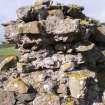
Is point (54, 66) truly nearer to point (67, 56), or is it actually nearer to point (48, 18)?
point (67, 56)

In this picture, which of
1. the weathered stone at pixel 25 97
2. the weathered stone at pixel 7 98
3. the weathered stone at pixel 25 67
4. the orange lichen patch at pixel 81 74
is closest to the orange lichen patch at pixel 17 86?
the weathered stone at pixel 25 97

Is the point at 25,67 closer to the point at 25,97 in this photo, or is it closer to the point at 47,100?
the point at 25,97

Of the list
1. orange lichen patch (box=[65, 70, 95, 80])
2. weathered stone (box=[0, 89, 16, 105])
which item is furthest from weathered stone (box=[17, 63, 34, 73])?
orange lichen patch (box=[65, 70, 95, 80])

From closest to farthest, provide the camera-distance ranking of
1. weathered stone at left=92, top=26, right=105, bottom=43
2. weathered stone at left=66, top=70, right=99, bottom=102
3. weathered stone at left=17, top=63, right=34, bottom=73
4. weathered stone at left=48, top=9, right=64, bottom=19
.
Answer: weathered stone at left=66, top=70, right=99, bottom=102 → weathered stone at left=48, top=9, right=64, bottom=19 → weathered stone at left=17, top=63, right=34, bottom=73 → weathered stone at left=92, top=26, right=105, bottom=43

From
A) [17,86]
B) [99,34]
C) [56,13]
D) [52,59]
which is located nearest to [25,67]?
[17,86]

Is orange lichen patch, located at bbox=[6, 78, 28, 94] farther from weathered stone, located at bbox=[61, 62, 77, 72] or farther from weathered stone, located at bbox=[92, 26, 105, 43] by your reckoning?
weathered stone, located at bbox=[92, 26, 105, 43]

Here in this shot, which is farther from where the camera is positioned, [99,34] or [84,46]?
[99,34]

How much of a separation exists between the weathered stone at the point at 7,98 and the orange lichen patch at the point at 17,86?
0.30 m

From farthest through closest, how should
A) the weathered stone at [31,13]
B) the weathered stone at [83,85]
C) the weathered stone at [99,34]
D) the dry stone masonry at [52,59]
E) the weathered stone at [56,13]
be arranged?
the weathered stone at [99,34]
the weathered stone at [56,13]
the weathered stone at [31,13]
the dry stone masonry at [52,59]
the weathered stone at [83,85]

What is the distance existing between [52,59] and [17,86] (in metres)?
1.98

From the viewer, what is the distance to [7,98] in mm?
17547

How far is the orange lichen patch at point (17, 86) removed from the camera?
17.5 meters

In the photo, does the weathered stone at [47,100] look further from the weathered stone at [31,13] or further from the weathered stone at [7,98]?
the weathered stone at [31,13]

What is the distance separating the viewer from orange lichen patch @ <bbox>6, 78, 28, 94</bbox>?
1748cm
